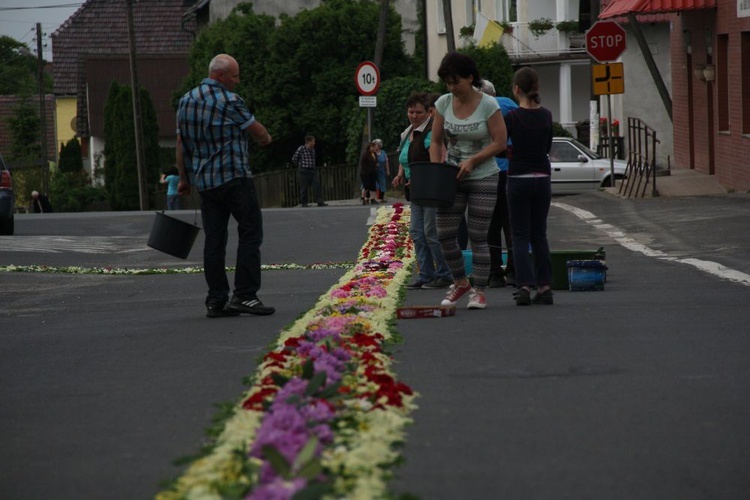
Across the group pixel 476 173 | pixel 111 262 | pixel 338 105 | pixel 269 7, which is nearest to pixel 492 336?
pixel 476 173

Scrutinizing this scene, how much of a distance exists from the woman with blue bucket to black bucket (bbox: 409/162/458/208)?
0.12m

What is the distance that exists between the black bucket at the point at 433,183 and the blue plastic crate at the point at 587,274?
2264 millimetres

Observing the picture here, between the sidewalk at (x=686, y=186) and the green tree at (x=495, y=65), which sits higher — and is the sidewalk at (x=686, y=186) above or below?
below

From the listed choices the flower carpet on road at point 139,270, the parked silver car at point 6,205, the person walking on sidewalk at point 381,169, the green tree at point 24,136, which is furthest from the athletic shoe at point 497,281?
the green tree at point 24,136

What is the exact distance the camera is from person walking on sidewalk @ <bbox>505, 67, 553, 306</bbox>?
10273 mm

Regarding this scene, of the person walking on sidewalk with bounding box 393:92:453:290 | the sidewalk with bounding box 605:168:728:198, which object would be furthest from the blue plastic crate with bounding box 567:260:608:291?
the sidewalk with bounding box 605:168:728:198

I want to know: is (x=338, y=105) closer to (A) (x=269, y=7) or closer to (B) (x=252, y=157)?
(B) (x=252, y=157)

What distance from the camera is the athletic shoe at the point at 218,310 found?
34.6ft

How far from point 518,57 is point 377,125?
8918 mm

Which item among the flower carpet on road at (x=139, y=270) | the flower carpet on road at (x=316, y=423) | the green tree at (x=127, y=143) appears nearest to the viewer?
the flower carpet on road at (x=316, y=423)

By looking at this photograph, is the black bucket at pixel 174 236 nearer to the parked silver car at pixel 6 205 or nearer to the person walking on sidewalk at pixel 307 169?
the parked silver car at pixel 6 205

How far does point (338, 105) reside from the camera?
50844 mm

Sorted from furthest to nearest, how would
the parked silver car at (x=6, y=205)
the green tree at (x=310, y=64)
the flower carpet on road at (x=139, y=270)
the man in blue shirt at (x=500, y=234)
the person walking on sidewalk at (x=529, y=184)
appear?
1. the green tree at (x=310, y=64)
2. the parked silver car at (x=6, y=205)
3. the flower carpet on road at (x=139, y=270)
4. the man in blue shirt at (x=500, y=234)
5. the person walking on sidewalk at (x=529, y=184)

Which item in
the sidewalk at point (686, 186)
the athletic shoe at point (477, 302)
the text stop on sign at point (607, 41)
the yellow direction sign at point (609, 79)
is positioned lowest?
the athletic shoe at point (477, 302)
